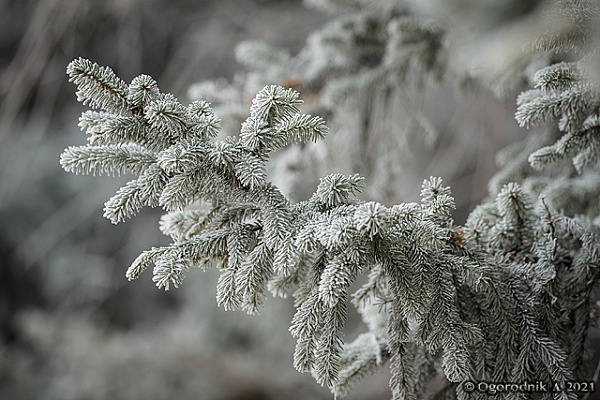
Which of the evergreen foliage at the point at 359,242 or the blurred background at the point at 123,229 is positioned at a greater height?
the blurred background at the point at 123,229

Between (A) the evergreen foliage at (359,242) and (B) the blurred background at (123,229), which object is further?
(B) the blurred background at (123,229)

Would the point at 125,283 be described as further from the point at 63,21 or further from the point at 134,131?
the point at 134,131

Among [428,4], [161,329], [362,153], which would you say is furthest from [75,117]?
[428,4]

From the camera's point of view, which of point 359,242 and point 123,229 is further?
point 123,229

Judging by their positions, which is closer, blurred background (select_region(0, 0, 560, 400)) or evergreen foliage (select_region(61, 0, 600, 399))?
evergreen foliage (select_region(61, 0, 600, 399))
